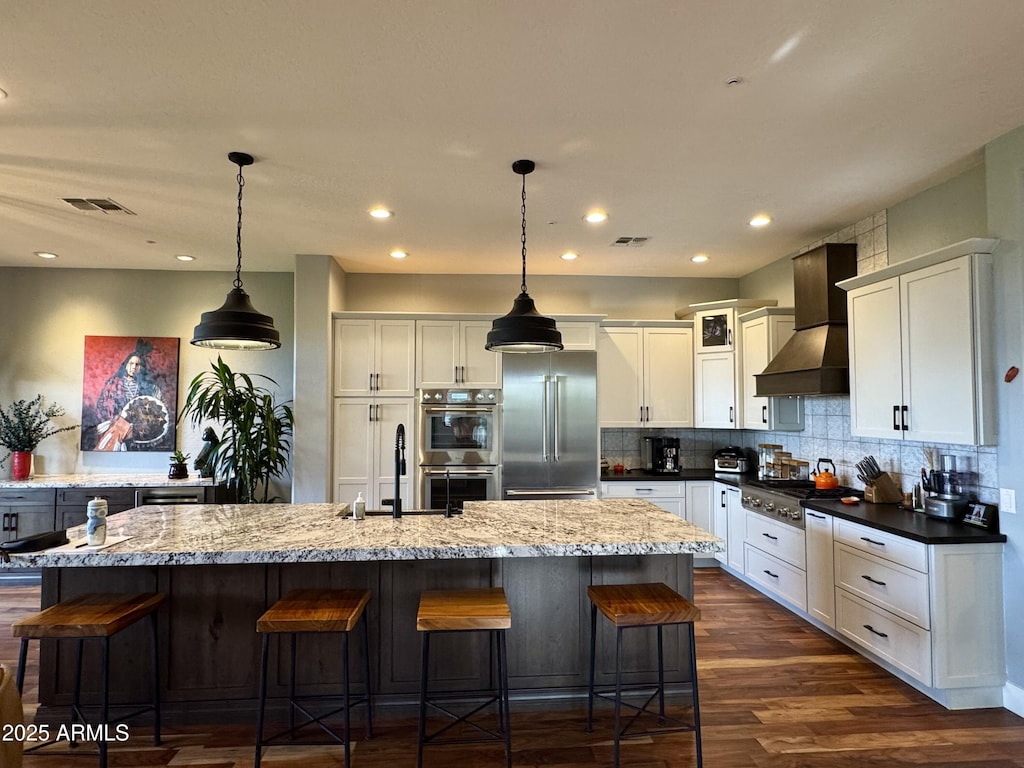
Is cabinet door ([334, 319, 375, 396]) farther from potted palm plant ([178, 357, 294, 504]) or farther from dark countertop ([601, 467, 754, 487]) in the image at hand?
dark countertop ([601, 467, 754, 487])

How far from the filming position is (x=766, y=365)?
480 centimetres

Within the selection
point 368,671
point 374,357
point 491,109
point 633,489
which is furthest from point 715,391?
point 368,671

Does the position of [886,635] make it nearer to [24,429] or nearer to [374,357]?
[374,357]

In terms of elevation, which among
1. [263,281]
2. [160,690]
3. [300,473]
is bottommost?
[160,690]

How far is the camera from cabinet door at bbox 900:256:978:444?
2.88 metres

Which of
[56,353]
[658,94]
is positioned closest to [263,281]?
[56,353]

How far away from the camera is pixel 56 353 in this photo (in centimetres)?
537

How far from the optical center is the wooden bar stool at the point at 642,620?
7.36 ft

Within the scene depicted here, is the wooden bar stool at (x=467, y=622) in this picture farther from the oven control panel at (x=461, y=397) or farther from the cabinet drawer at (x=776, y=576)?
the oven control panel at (x=461, y=397)

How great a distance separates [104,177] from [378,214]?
1.60 m

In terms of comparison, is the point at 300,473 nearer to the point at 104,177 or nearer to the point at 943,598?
the point at 104,177

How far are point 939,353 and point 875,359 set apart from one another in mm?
462

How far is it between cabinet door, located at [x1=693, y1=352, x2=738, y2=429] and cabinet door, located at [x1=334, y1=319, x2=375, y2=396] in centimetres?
314

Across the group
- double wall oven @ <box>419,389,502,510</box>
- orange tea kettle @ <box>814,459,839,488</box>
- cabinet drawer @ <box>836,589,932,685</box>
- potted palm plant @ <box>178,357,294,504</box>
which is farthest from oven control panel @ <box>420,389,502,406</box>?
cabinet drawer @ <box>836,589,932,685</box>
